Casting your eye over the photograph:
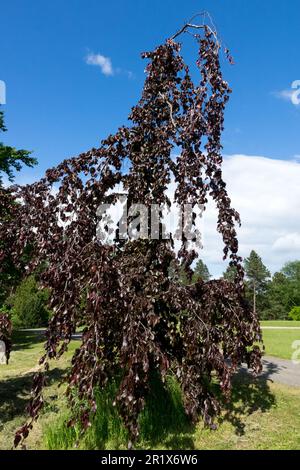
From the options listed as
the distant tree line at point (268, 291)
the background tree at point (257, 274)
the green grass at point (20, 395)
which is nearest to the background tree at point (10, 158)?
the green grass at point (20, 395)

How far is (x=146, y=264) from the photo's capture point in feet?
15.8

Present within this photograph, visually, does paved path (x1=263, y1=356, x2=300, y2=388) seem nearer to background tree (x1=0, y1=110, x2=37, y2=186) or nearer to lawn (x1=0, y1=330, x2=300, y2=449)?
lawn (x1=0, y1=330, x2=300, y2=449)

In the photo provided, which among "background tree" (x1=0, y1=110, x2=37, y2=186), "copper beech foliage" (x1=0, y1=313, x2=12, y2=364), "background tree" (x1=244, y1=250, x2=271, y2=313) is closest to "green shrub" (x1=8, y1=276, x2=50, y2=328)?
"background tree" (x1=0, y1=110, x2=37, y2=186)

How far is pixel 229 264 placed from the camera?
4777mm

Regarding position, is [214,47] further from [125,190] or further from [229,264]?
[229,264]

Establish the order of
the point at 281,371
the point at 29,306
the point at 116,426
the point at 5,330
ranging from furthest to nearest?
1. the point at 29,306
2. the point at 281,371
3. the point at 5,330
4. the point at 116,426

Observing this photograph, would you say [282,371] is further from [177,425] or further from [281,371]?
[177,425]

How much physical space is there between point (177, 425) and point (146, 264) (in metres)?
2.10

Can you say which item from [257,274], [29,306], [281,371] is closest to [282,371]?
[281,371]

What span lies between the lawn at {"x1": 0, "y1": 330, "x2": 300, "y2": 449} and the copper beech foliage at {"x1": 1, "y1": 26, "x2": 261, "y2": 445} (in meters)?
0.40

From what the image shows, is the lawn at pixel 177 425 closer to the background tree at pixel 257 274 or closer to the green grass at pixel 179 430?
the green grass at pixel 179 430

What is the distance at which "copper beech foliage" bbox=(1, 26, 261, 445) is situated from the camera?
3.67m
